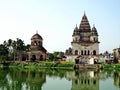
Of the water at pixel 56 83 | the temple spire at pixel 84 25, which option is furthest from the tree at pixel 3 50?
the water at pixel 56 83

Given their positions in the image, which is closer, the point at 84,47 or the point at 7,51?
the point at 84,47

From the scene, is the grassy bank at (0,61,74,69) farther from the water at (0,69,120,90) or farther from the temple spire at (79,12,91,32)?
the water at (0,69,120,90)

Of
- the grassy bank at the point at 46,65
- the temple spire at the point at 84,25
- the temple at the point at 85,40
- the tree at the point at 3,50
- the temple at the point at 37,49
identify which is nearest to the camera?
the grassy bank at the point at 46,65

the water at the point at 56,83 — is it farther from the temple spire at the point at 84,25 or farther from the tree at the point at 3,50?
the tree at the point at 3,50

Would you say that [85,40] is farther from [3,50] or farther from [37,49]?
[3,50]

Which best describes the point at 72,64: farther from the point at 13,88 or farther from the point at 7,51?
the point at 13,88

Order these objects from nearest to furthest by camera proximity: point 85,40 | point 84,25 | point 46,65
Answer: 1. point 46,65
2. point 85,40
3. point 84,25

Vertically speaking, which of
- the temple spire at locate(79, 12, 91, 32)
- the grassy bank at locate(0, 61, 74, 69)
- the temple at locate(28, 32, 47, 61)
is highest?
the temple spire at locate(79, 12, 91, 32)

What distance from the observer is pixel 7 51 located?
82.6 meters

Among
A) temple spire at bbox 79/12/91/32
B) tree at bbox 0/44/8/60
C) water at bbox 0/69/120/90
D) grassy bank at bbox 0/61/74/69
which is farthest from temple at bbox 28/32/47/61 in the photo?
water at bbox 0/69/120/90

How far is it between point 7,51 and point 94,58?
2600 cm

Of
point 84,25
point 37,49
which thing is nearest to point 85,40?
point 84,25

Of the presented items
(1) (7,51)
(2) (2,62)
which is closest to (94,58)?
(2) (2,62)

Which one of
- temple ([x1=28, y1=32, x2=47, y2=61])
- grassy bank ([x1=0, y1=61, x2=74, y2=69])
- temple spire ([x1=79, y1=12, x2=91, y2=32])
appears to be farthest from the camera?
temple ([x1=28, y1=32, x2=47, y2=61])
